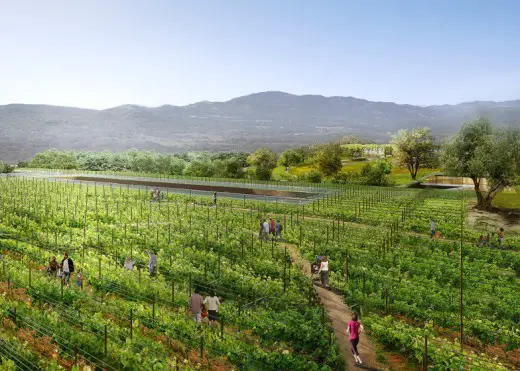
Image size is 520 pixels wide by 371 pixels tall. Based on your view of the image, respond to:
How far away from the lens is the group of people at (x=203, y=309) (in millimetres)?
15148

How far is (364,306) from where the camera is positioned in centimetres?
1792

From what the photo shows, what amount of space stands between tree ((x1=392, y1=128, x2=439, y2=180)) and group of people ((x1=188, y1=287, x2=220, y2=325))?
90.8 m

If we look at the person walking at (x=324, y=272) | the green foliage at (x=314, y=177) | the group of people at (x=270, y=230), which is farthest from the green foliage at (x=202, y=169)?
the person walking at (x=324, y=272)

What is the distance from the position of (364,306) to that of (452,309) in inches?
134

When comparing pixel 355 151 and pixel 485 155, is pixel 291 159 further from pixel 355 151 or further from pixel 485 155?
pixel 485 155

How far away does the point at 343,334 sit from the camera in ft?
50.9

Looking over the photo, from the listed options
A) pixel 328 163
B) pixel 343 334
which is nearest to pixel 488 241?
pixel 343 334

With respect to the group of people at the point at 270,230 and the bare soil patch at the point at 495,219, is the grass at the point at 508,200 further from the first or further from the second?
the group of people at the point at 270,230

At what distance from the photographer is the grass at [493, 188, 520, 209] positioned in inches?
2222

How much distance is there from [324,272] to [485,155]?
35.9 meters

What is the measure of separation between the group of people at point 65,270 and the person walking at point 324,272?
410 inches

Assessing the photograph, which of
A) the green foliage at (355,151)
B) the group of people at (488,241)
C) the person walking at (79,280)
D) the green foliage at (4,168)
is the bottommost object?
the group of people at (488,241)

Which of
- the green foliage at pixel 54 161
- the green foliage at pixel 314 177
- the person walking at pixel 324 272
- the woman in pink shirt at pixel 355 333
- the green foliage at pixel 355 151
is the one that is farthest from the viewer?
the green foliage at pixel 355 151

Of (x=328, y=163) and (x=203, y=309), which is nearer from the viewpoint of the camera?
(x=203, y=309)
